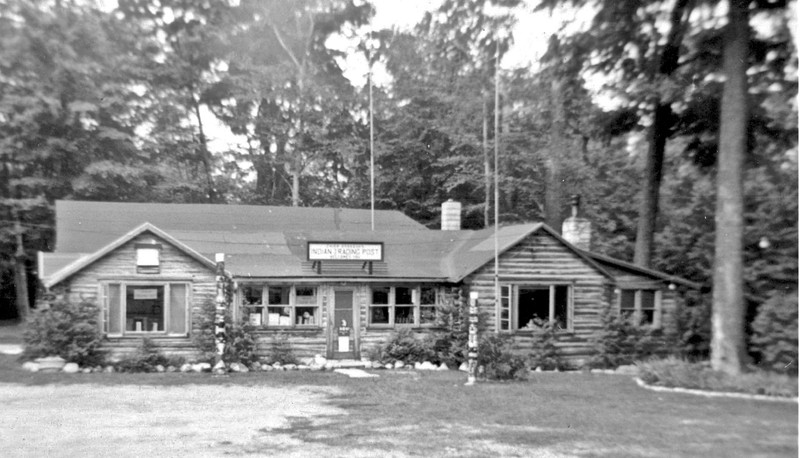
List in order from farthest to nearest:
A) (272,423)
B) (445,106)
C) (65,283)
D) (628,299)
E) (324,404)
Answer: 1. (445,106)
2. (628,299)
3. (65,283)
4. (324,404)
5. (272,423)

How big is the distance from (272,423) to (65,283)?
9.67 metres

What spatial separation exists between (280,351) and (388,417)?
337 inches

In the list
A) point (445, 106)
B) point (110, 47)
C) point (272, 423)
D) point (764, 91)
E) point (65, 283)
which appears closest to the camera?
point (272, 423)

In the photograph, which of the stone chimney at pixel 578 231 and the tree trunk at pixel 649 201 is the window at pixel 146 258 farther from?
the tree trunk at pixel 649 201

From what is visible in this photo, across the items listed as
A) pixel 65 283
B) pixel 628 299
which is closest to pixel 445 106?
pixel 628 299

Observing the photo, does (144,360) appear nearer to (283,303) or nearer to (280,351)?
(280,351)

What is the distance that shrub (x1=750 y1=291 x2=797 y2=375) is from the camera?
14.3 m

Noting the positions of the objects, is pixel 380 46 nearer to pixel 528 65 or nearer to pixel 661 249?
pixel 528 65

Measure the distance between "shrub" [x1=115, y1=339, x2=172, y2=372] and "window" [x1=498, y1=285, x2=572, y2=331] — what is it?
895 cm

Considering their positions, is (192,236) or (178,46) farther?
(178,46)

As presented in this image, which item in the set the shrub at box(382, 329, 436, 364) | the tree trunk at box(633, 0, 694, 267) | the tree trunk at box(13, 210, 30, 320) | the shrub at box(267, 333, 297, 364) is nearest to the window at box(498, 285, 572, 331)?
the shrub at box(382, 329, 436, 364)

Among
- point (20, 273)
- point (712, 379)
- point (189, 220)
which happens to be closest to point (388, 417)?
point (712, 379)

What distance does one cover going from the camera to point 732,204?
14.6m

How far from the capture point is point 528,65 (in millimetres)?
29641
